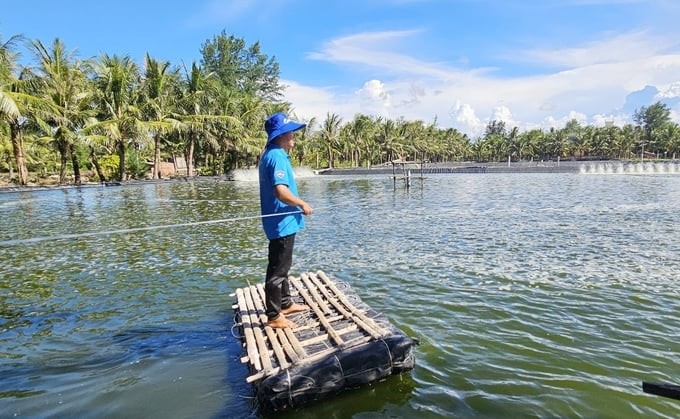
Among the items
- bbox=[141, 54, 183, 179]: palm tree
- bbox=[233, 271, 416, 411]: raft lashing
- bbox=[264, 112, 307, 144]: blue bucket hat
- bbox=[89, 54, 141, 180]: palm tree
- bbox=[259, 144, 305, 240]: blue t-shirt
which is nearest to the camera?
bbox=[233, 271, 416, 411]: raft lashing

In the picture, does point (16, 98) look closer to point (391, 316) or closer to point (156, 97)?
point (156, 97)

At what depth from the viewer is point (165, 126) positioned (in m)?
38.1

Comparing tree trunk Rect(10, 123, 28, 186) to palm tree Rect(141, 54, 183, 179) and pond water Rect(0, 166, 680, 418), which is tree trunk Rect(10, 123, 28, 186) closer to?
Result: palm tree Rect(141, 54, 183, 179)

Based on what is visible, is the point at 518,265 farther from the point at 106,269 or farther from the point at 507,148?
the point at 507,148

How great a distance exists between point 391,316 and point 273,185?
2.91 meters

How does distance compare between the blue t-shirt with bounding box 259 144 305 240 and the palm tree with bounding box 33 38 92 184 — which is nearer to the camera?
the blue t-shirt with bounding box 259 144 305 240

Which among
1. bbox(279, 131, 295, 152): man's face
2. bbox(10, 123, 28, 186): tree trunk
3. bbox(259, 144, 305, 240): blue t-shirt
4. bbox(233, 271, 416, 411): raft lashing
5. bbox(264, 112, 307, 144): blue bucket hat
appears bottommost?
bbox(233, 271, 416, 411): raft lashing

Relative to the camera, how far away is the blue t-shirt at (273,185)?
4.65 m

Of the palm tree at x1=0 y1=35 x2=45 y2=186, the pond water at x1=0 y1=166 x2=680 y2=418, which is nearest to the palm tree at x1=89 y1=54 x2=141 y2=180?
the palm tree at x1=0 y1=35 x2=45 y2=186

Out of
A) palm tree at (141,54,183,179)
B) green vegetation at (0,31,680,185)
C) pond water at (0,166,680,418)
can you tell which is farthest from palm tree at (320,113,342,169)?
pond water at (0,166,680,418)

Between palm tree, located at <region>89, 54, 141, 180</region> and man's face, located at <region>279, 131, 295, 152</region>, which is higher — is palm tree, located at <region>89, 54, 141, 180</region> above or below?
above

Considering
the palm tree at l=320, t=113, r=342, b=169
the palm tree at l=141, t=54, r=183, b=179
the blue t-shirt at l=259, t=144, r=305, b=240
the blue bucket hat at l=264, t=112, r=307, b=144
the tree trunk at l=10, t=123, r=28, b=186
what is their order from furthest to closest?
the palm tree at l=320, t=113, r=342, b=169
the palm tree at l=141, t=54, r=183, b=179
the tree trunk at l=10, t=123, r=28, b=186
the blue bucket hat at l=264, t=112, r=307, b=144
the blue t-shirt at l=259, t=144, r=305, b=240

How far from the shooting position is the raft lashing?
3.93 metres

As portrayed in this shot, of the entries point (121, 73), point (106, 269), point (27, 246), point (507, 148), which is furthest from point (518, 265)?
point (507, 148)
